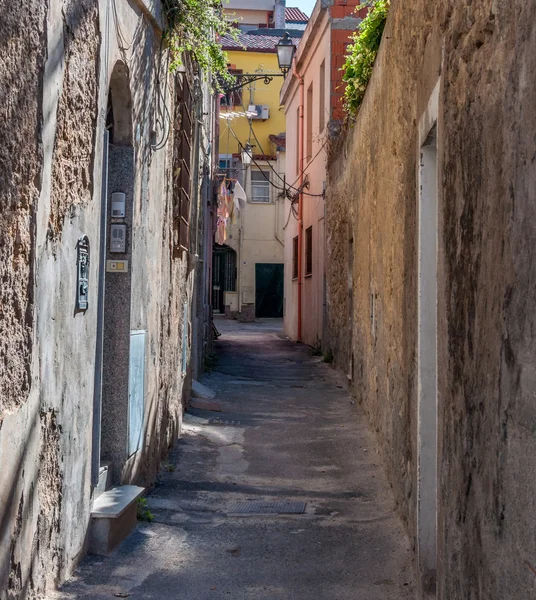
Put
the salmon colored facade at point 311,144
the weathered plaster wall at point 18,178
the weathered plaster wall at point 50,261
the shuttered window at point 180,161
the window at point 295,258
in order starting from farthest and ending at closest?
the window at point 295,258 → the salmon colored facade at point 311,144 → the shuttered window at point 180,161 → the weathered plaster wall at point 50,261 → the weathered plaster wall at point 18,178

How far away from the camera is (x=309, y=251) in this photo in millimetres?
17875

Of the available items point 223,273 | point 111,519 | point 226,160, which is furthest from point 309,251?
point 223,273

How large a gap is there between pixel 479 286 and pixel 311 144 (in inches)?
606

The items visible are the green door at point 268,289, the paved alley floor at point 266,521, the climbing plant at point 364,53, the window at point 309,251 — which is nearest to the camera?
the paved alley floor at point 266,521

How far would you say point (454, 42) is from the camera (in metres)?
3.28

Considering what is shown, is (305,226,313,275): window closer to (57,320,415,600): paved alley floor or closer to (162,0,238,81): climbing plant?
(57,320,415,600): paved alley floor

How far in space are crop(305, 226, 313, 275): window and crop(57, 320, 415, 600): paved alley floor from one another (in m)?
7.86

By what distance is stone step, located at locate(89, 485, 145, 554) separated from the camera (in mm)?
4387

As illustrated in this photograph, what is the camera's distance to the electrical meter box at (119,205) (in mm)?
5180

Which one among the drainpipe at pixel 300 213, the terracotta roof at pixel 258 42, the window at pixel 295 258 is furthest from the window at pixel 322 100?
the terracotta roof at pixel 258 42

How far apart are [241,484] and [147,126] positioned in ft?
8.83

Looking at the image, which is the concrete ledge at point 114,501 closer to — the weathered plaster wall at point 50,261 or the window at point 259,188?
the weathered plaster wall at point 50,261

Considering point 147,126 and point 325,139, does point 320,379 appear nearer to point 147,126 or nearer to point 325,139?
point 325,139

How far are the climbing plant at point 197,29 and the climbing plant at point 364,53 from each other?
1.92 m
